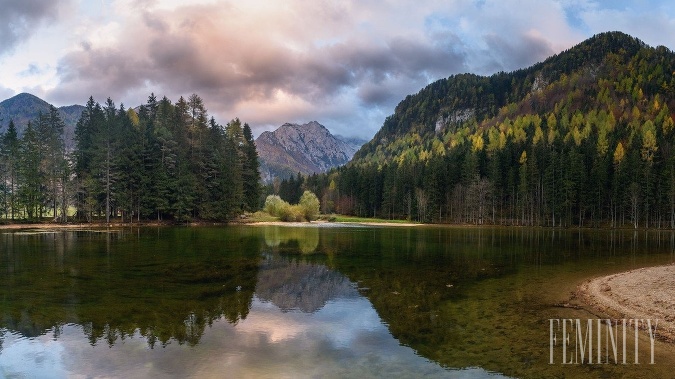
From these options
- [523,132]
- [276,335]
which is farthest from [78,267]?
[523,132]

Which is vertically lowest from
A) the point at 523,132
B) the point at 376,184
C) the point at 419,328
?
the point at 419,328

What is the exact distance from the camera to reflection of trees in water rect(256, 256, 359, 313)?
20.2 meters

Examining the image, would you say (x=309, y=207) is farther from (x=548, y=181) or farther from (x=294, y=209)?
(x=548, y=181)

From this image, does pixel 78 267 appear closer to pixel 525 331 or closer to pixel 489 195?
pixel 525 331

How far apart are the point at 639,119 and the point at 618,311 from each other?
192 metres

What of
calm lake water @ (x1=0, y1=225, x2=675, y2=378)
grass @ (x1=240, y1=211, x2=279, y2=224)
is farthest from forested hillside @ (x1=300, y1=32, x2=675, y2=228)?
calm lake water @ (x1=0, y1=225, x2=675, y2=378)

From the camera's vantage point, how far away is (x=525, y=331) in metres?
15.1

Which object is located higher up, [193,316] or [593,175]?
[593,175]

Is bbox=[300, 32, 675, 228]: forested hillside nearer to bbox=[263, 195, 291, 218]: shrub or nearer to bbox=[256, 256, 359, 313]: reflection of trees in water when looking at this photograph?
bbox=[263, 195, 291, 218]: shrub

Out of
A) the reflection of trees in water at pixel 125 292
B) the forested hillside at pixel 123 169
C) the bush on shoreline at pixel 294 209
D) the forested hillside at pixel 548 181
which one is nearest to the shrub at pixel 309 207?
the bush on shoreline at pixel 294 209

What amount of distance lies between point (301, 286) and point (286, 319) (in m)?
6.58

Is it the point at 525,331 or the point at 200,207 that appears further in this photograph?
the point at 200,207

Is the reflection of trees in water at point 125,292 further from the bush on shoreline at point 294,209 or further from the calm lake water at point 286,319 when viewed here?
the bush on shoreline at point 294,209

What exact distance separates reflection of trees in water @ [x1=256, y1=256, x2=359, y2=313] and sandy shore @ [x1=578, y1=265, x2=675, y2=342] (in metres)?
11.6
